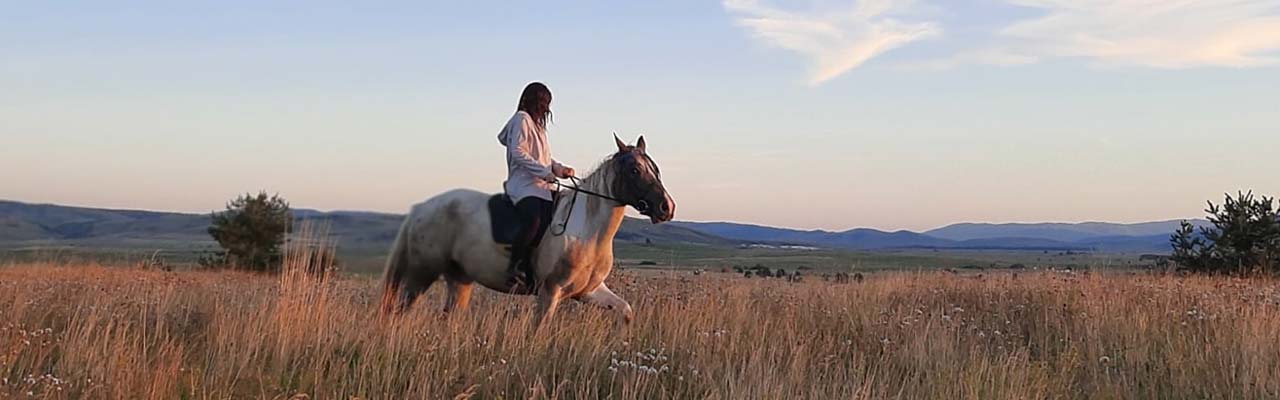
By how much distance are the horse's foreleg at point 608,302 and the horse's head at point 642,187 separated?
79 cm

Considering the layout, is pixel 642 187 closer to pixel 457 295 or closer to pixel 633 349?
pixel 633 349

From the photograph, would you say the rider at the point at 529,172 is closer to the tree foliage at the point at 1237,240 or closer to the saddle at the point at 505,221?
the saddle at the point at 505,221

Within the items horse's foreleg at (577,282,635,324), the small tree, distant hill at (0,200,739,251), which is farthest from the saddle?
the small tree

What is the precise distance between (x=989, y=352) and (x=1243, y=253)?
46.7 feet

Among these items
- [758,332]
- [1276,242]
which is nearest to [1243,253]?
[1276,242]

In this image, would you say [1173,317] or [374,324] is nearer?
[374,324]

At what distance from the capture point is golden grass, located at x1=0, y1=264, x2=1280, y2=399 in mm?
5418

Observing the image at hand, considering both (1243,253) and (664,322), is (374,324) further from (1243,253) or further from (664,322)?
(1243,253)

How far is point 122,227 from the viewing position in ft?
24.3

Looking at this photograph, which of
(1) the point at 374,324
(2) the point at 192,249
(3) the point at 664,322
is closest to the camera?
(1) the point at 374,324

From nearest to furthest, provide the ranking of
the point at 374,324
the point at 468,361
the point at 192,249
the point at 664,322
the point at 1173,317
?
the point at 468,361 < the point at 374,324 < the point at 192,249 < the point at 664,322 < the point at 1173,317

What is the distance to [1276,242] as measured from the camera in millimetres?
19375

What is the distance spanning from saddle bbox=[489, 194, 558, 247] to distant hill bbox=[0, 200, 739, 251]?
84 cm

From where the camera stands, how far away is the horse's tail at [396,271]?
832 centimetres
